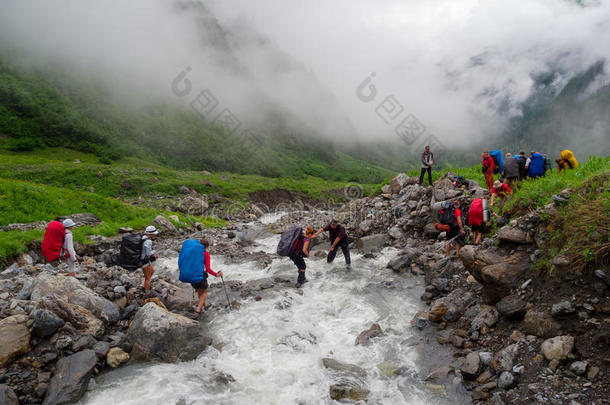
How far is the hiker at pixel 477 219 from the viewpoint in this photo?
12234 mm

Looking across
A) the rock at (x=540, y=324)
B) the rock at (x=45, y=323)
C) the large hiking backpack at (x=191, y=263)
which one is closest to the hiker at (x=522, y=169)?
the rock at (x=540, y=324)

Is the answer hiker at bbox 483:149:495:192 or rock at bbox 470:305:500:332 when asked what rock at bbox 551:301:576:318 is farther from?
hiker at bbox 483:149:495:192

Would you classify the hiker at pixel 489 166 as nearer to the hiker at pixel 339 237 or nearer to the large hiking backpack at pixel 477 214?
the large hiking backpack at pixel 477 214

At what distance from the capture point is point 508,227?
9.74 meters

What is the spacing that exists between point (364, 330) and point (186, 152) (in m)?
88.5

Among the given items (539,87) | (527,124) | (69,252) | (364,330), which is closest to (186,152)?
(69,252)

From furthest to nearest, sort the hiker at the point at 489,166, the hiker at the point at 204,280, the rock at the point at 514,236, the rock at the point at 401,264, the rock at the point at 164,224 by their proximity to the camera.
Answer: the rock at the point at 164,224 → the hiker at the point at 489,166 → the rock at the point at 401,264 → the hiker at the point at 204,280 → the rock at the point at 514,236

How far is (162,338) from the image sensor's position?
8.52 m

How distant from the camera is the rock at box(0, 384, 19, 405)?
643cm

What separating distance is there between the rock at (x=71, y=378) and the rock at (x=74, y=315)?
2.99 feet

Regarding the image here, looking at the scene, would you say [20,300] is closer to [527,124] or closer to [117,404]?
[117,404]

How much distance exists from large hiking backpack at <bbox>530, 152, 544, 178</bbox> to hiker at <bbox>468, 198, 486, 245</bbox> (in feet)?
16.6

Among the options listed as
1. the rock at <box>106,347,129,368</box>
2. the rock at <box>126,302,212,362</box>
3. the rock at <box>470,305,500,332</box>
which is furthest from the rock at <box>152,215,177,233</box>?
the rock at <box>470,305,500,332</box>

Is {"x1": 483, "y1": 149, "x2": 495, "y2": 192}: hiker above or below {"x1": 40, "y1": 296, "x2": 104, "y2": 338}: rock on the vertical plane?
above
